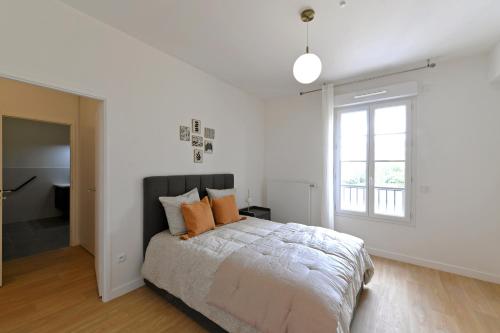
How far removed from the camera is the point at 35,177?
5.19m

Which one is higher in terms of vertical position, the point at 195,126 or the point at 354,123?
the point at 354,123

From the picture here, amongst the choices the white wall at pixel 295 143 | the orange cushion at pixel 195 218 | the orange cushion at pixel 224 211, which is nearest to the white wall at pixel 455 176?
the white wall at pixel 295 143

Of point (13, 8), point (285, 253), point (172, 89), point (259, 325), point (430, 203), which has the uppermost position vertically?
point (13, 8)

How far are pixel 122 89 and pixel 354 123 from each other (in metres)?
3.35

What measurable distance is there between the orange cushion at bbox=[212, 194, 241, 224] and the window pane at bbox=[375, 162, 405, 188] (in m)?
2.28

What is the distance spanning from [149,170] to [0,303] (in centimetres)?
182

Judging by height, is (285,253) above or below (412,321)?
above

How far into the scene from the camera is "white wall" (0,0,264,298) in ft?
5.60

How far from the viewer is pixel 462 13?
1927mm

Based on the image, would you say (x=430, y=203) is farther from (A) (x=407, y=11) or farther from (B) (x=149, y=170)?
(B) (x=149, y=170)

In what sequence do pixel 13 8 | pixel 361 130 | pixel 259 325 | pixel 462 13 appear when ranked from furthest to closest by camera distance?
pixel 361 130 → pixel 462 13 → pixel 13 8 → pixel 259 325

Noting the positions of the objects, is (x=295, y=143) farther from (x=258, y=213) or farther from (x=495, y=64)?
(x=495, y=64)

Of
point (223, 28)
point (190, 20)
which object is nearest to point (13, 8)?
point (190, 20)

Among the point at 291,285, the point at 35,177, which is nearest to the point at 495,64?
the point at 291,285
